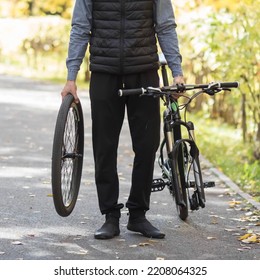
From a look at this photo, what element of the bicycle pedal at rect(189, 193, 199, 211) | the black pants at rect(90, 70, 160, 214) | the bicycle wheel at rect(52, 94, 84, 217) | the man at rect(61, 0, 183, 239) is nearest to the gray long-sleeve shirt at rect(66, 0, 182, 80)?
the man at rect(61, 0, 183, 239)

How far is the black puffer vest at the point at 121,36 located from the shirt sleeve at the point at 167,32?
2.2 inches

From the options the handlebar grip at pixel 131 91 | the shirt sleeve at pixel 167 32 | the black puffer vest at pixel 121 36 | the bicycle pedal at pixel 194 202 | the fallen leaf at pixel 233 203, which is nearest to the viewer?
the handlebar grip at pixel 131 91

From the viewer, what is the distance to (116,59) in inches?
254

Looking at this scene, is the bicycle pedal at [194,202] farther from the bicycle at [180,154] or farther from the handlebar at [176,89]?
the handlebar at [176,89]

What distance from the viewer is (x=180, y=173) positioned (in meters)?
6.94

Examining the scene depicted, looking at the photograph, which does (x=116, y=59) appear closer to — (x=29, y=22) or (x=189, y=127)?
(x=189, y=127)

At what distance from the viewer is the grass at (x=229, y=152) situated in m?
9.79

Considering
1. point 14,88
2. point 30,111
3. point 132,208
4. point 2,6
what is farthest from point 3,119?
point 2,6

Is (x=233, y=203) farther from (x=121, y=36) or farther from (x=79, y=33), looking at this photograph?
(x=79, y=33)

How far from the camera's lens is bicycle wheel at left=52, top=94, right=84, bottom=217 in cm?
629

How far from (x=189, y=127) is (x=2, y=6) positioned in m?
30.2

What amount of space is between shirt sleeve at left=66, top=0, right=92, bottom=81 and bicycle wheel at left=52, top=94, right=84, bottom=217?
8.9 inches

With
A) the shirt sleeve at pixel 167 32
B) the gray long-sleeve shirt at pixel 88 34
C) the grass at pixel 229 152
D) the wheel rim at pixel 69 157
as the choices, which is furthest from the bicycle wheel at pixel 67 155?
the grass at pixel 229 152

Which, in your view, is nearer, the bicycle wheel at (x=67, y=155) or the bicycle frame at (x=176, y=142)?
the bicycle wheel at (x=67, y=155)
